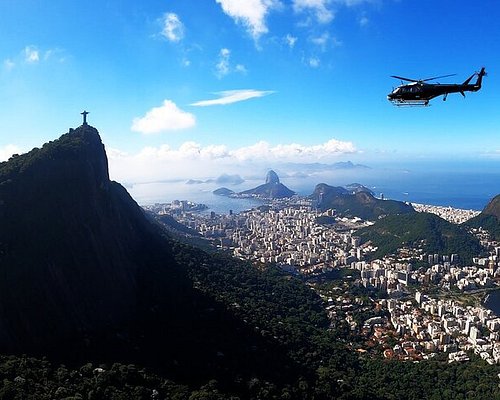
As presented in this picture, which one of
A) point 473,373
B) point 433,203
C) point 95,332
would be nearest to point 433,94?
point 95,332

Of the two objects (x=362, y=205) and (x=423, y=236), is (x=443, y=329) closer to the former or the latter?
(x=423, y=236)

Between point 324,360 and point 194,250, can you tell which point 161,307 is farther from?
point 194,250

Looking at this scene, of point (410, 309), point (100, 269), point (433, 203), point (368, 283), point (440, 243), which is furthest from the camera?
point (433, 203)

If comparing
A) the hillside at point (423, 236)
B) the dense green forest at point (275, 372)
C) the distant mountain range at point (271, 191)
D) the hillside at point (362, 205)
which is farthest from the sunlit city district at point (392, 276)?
the distant mountain range at point (271, 191)

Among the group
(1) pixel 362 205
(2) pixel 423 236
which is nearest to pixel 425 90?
(2) pixel 423 236

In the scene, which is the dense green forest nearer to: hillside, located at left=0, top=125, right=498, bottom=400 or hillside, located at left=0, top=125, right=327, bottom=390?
hillside, located at left=0, top=125, right=498, bottom=400

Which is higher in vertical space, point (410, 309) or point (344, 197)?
point (344, 197)

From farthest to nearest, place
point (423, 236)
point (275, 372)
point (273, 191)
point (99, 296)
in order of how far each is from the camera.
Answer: point (273, 191) < point (423, 236) < point (99, 296) < point (275, 372)

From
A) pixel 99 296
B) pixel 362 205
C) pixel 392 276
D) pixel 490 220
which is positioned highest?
pixel 362 205
